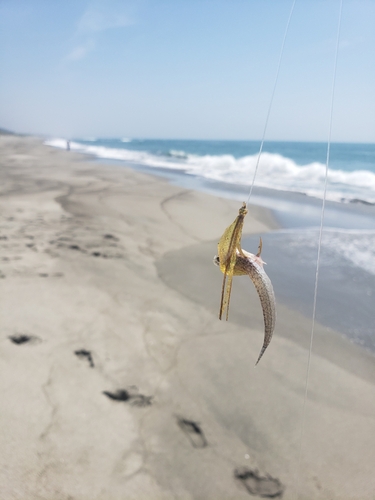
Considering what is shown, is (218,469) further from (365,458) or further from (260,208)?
(260,208)

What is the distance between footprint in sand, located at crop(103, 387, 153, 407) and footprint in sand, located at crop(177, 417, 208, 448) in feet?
1.32

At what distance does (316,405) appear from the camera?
12.5 ft

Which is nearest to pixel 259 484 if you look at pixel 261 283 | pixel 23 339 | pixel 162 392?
pixel 162 392

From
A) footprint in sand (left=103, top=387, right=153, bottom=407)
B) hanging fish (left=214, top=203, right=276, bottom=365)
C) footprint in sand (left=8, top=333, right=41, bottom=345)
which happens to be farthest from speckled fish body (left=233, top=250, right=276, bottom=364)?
footprint in sand (left=8, top=333, right=41, bottom=345)

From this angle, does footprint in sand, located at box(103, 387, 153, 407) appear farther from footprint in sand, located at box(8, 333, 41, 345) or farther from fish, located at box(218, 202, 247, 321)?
fish, located at box(218, 202, 247, 321)

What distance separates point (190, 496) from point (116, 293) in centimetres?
340

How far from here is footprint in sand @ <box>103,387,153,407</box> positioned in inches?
143

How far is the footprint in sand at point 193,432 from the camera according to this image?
327 cm

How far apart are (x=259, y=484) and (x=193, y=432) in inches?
29.0

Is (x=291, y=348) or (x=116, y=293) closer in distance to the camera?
(x=291, y=348)

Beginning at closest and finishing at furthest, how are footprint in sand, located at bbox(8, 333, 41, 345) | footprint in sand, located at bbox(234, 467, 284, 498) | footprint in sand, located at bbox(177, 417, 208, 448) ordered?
1. footprint in sand, located at bbox(234, 467, 284, 498)
2. footprint in sand, located at bbox(177, 417, 208, 448)
3. footprint in sand, located at bbox(8, 333, 41, 345)

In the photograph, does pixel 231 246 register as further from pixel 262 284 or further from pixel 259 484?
pixel 259 484

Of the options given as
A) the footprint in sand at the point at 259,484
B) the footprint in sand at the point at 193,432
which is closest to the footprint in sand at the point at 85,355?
the footprint in sand at the point at 193,432

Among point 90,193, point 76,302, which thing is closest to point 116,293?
point 76,302
